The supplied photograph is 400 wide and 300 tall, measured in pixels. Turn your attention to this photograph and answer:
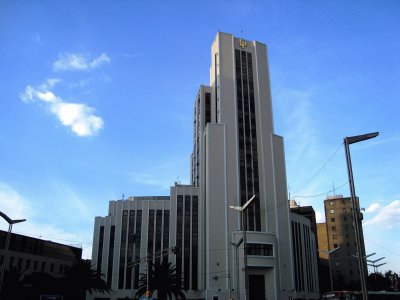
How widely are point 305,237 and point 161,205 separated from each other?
33.5 metres

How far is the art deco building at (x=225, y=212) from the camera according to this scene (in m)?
75.2

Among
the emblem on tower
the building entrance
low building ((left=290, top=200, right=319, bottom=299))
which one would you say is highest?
the emblem on tower

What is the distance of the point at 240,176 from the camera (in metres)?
84.3

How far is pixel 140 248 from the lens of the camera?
3327 inches

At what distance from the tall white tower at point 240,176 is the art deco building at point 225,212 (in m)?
0.18

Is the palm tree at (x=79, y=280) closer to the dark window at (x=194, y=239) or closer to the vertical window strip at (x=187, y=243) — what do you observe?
the vertical window strip at (x=187, y=243)

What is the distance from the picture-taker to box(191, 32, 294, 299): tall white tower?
7450 cm

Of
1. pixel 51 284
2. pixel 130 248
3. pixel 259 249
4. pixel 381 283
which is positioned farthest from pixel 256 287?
pixel 381 283

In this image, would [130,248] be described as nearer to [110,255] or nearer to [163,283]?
[110,255]

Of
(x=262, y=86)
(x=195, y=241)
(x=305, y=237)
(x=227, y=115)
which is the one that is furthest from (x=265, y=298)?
(x=262, y=86)

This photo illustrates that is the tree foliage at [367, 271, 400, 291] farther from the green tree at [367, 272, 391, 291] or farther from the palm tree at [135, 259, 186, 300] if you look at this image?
the palm tree at [135, 259, 186, 300]

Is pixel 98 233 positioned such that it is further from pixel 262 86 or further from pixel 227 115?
pixel 262 86

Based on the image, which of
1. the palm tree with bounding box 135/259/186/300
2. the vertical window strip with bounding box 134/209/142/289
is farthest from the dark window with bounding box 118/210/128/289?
the palm tree with bounding box 135/259/186/300

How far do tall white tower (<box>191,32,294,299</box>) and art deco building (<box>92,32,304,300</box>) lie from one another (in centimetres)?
18
